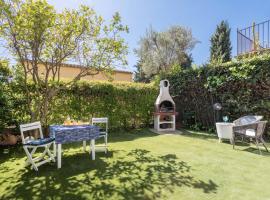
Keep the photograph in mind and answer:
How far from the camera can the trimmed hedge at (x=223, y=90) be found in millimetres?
7551

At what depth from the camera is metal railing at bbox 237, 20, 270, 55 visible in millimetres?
8766

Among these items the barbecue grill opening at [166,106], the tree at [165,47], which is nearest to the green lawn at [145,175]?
the barbecue grill opening at [166,106]

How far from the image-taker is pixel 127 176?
4.13m

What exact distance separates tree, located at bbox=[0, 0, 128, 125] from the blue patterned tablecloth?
95.3 inches

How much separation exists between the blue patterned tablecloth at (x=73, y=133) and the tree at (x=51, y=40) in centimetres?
242

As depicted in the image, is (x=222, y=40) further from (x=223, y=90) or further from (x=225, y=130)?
(x=225, y=130)

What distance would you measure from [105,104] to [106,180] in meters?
5.57

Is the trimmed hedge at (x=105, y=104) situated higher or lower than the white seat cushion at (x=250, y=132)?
higher

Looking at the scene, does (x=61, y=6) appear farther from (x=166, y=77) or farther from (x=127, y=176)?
(x=166, y=77)

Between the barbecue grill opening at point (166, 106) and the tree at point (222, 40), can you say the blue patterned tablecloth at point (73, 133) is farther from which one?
the tree at point (222, 40)

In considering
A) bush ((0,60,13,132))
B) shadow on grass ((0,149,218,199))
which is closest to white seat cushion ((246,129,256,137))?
shadow on grass ((0,149,218,199))

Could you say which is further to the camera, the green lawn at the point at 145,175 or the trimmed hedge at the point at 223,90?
the trimmed hedge at the point at 223,90

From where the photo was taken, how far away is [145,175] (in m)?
4.17

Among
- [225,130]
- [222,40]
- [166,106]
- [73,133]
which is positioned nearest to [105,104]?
[166,106]
